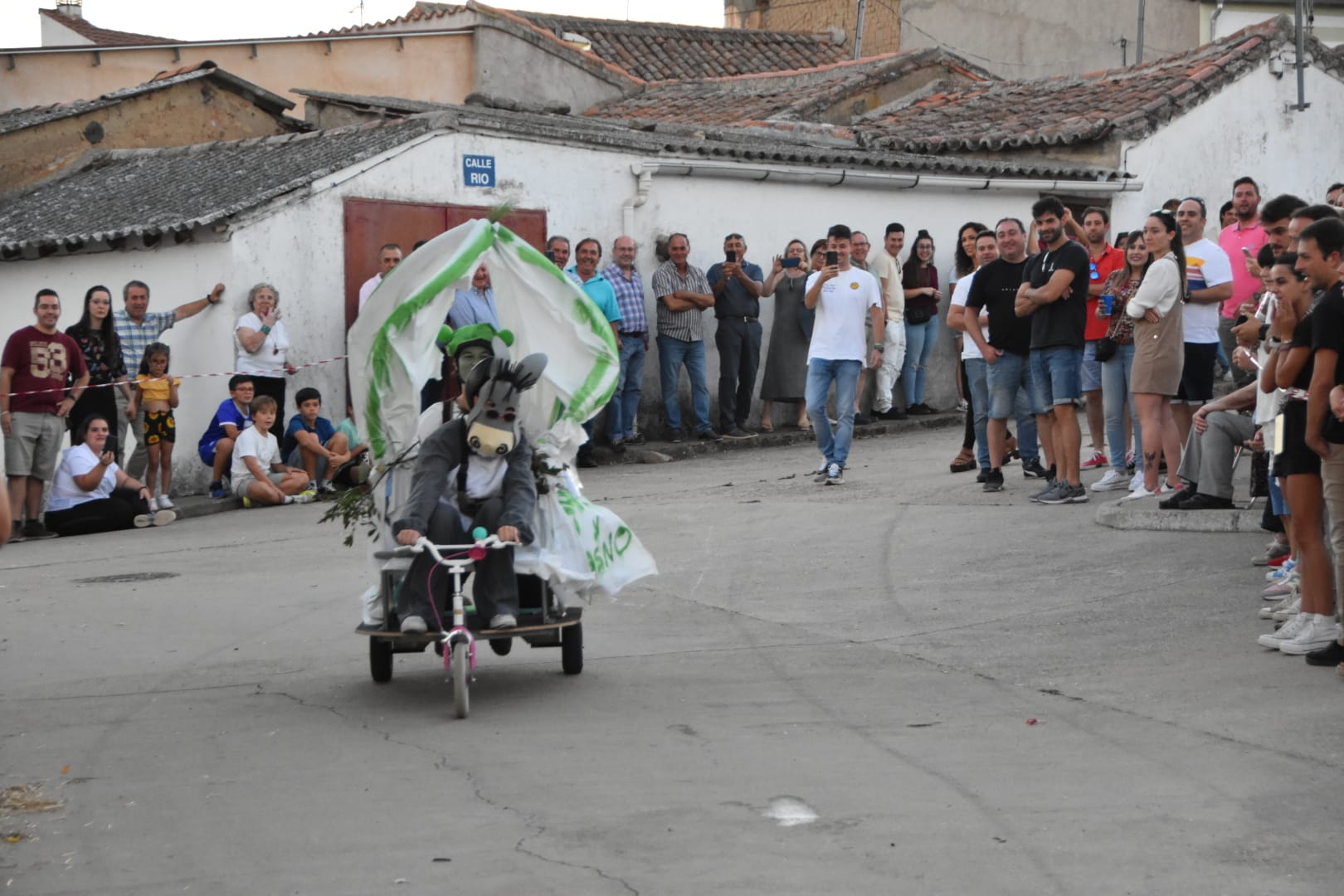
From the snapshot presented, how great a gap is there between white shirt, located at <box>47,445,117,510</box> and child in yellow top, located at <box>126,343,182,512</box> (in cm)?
88

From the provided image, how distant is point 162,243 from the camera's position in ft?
57.4

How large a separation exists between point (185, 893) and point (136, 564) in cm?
812

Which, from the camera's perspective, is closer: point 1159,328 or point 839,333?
point 1159,328

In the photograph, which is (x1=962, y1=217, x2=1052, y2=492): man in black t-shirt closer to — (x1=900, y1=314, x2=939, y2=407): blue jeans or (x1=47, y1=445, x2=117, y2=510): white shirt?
(x1=900, y1=314, x2=939, y2=407): blue jeans

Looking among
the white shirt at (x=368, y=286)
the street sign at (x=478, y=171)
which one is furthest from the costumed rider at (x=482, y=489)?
the street sign at (x=478, y=171)

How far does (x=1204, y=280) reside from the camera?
41.7ft

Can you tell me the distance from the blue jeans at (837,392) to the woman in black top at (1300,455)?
22.2 feet

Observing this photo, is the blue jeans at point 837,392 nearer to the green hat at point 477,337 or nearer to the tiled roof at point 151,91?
the green hat at point 477,337

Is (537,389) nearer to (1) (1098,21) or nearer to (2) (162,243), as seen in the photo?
(2) (162,243)

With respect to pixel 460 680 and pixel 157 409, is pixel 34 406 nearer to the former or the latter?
pixel 157 409

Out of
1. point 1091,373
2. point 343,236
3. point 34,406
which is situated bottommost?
point 34,406

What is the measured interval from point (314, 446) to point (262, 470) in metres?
0.66

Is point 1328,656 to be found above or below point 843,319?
below

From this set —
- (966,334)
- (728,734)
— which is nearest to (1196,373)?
(966,334)
